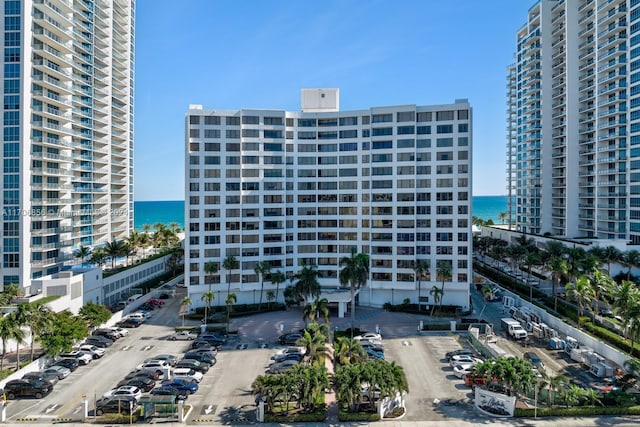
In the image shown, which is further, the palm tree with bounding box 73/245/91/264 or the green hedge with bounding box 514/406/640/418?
the palm tree with bounding box 73/245/91/264

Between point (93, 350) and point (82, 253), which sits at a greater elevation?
point (82, 253)

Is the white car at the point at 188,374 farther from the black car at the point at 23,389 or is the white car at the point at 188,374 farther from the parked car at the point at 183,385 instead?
the black car at the point at 23,389

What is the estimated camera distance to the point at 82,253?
85.8m

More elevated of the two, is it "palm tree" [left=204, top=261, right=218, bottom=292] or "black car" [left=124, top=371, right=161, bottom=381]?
"palm tree" [left=204, top=261, right=218, bottom=292]

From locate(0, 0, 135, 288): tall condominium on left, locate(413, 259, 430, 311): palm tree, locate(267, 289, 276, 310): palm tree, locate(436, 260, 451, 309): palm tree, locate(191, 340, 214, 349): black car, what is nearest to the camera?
locate(191, 340, 214, 349): black car

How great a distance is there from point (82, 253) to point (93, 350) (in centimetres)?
3830

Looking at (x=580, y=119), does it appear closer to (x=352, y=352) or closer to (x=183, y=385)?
(x=352, y=352)

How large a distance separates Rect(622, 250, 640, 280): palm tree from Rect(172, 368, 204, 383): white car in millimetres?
70113

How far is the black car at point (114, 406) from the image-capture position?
128ft

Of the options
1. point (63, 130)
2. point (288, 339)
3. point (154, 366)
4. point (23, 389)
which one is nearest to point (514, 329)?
point (288, 339)

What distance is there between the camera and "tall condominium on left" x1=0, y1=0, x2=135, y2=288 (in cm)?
7231

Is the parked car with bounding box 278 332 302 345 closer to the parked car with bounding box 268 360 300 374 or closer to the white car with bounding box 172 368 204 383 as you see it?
the parked car with bounding box 268 360 300 374

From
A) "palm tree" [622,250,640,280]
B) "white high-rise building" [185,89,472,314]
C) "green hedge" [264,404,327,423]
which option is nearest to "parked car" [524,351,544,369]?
"white high-rise building" [185,89,472,314]

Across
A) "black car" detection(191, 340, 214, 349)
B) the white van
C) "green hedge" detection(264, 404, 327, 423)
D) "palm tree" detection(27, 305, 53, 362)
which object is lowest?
"green hedge" detection(264, 404, 327, 423)
